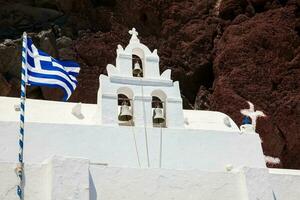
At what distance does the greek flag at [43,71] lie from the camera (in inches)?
486

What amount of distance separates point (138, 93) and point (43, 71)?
2.45m

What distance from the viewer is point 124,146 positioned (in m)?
13.0

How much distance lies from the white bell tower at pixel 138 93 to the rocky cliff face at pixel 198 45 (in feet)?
21.3

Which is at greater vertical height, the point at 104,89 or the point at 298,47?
the point at 298,47

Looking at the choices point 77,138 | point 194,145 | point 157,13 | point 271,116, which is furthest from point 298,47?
point 77,138

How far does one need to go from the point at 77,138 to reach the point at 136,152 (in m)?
1.37

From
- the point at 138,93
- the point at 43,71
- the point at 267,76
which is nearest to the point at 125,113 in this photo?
the point at 138,93

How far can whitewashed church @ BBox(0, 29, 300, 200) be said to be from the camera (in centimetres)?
1070

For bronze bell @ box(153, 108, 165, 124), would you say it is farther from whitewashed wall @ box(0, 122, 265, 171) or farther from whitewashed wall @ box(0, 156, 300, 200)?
whitewashed wall @ box(0, 156, 300, 200)

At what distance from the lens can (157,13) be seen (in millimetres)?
23062

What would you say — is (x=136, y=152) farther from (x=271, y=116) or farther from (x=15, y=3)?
(x=15, y=3)

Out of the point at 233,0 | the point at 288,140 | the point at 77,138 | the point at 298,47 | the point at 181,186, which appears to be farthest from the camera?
the point at 233,0

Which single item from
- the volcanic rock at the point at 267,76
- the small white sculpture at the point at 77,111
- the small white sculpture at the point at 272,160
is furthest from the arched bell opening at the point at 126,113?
the small white sculpture at the point at 272,160

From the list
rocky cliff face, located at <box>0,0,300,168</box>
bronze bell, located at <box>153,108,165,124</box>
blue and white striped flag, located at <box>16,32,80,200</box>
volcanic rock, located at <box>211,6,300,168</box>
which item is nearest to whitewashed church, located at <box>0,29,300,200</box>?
bronze bell, located at <box>153,108,165,124</box>
